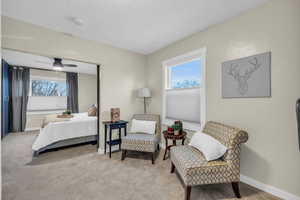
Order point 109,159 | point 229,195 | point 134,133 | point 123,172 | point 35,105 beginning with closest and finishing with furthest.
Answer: point 229,195 < point 123,172 < point 109,159 < point 134,133 < point 35,105

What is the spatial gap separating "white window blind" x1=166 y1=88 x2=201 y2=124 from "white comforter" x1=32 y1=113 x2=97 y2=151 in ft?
6.57

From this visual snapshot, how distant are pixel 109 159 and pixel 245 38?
3158 millimetres

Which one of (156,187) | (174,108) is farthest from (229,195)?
(174,108)

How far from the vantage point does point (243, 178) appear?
206 centimetres

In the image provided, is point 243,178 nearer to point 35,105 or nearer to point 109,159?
point 109,159

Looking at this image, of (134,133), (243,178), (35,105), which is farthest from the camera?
(35,105)

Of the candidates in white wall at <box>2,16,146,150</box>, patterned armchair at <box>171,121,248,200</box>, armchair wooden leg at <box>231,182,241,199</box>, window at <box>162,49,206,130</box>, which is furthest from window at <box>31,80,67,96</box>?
armchair wooden leg at <box>231,182,241,199</box>

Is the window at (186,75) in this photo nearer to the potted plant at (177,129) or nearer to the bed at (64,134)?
the potted plant at (177,129)

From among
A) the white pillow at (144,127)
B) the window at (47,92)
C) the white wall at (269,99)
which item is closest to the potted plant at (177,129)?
the white pillow at (144,127)

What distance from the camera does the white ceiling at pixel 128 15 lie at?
6.20 feet

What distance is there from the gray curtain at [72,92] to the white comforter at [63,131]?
9.13 feet

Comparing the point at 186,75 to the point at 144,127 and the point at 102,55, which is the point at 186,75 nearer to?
the point at 144,127

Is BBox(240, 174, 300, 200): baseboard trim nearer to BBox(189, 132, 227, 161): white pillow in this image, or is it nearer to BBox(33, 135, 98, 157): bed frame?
BBox(189, 132, 227, 161): white pillow

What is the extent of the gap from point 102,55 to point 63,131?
1.96 m
